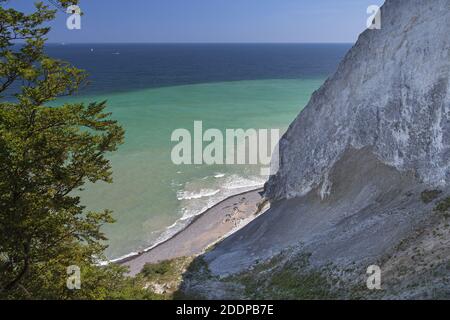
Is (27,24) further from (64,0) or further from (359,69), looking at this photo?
(359,69)

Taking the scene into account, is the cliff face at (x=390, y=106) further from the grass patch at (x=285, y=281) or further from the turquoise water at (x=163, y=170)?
the turquoise water at (x=163, y=170)

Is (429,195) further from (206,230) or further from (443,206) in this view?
(206,230)

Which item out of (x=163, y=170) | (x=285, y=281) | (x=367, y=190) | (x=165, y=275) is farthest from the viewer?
(x=163, y=170)

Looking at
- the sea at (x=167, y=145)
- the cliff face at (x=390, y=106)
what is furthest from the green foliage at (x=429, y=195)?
the sea at (x=167, y=145)

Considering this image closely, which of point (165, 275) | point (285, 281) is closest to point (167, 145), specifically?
point (165, 275)
